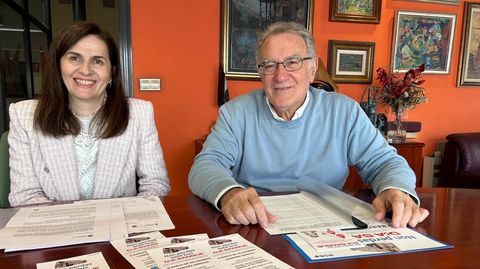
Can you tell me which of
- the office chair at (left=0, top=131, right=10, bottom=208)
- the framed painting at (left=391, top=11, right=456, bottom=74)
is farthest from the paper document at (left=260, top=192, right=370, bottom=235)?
the framed painting at (left=391, top=11, right=456, bottom=74)

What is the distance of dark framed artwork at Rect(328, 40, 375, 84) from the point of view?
3025 millimetres

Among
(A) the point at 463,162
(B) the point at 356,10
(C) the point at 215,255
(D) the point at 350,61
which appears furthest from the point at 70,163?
(A) the point at 463,162

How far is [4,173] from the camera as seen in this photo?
125 centimetres

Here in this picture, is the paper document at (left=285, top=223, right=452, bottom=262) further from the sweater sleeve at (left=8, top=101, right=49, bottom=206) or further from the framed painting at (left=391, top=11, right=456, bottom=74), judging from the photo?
the framed painting at (left=391, top=11, right=456, bottom=74)

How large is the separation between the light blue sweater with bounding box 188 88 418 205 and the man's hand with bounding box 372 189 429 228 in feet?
1.05

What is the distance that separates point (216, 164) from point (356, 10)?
2.36 m

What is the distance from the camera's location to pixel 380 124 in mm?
2885

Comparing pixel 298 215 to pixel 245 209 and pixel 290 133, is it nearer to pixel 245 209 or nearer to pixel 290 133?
pixel 245 209

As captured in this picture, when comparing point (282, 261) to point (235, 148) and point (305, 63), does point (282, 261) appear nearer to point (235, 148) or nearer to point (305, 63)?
point (235, 148)

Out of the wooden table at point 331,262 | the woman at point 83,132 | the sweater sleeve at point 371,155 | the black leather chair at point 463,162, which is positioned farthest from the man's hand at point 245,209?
the black leather chair at point 463,162

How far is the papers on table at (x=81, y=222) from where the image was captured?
75 centimetres

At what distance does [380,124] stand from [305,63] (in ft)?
5.77

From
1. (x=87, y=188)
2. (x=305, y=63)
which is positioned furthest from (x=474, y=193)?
(x=87, y=188)

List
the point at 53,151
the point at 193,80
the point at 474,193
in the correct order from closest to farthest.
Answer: the point at 474,193 < the point at 53,151 < the point at 193,80
